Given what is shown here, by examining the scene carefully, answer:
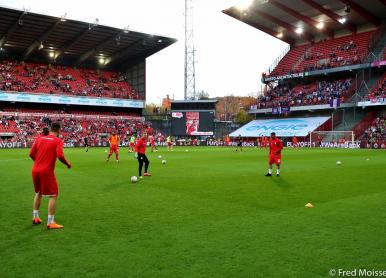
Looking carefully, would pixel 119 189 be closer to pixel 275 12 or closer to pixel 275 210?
pixel 275 210

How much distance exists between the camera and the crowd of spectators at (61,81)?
61.1 m

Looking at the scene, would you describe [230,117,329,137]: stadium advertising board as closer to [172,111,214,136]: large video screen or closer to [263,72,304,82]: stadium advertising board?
[172,111,214,136]: large video screen

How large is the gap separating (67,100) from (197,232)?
59.9 meters

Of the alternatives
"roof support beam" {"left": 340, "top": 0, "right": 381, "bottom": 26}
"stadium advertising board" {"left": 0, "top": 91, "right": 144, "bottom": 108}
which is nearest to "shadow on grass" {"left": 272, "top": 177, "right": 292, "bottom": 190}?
"roof support beam" {"left": 340, "top": 0, "right": 381, "bottom": 26}

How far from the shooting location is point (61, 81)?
6638 centimetres

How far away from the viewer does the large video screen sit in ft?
212

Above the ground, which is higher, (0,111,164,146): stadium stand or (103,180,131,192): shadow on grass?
(0,111,164,146): stadium stand

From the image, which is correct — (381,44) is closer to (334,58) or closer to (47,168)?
(334,58)

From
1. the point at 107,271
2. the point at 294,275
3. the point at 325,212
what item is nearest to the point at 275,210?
the point at 325,212

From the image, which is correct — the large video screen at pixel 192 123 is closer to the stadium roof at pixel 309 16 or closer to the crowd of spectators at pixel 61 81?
the crowd of spectators at pixel 61 81

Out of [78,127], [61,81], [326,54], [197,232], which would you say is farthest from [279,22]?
[197,232]

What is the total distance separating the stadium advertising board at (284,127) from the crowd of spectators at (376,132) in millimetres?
6724

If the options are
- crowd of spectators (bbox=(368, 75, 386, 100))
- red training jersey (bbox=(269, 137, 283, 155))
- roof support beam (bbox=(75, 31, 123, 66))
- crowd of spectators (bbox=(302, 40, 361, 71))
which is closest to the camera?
red training jersey (bbox=(269, 137, 283, 155))

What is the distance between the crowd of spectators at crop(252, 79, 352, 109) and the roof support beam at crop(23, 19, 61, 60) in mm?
33952
